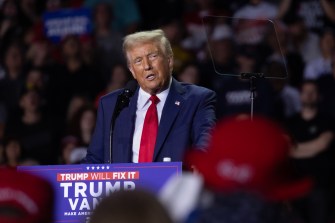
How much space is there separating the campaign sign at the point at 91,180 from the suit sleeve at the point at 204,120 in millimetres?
582

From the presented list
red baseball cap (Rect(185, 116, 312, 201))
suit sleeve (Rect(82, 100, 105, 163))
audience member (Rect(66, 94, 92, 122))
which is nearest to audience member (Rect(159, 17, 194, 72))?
audience member (Rect(66, 94, 92, 122))

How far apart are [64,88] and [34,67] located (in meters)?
0.52

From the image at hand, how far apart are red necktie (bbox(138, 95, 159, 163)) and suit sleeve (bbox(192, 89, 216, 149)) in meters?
0.20

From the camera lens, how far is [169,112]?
524 centimetres

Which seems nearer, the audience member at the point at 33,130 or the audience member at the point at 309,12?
the audience member at the point at 33,130

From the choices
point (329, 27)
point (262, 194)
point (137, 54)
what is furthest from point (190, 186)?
point (329, 27)

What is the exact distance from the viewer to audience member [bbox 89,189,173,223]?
2428 millimetres

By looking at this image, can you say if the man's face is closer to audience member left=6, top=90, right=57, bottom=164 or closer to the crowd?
the crowd

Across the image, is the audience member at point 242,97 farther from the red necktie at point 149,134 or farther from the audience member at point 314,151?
the red necktie at point 149,134

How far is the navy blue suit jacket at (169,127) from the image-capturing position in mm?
5082

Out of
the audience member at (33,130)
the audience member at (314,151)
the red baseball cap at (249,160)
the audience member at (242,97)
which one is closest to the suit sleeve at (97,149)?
the red baseball cap at (249,160)

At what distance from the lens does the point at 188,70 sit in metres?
9.33

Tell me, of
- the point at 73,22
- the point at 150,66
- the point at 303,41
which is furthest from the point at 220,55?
the point at 150,66

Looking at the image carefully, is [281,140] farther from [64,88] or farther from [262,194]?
[64,88]
